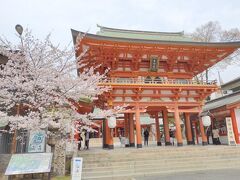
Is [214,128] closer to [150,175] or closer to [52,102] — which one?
[150,175]

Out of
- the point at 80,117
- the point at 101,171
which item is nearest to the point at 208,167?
the point at 101,171

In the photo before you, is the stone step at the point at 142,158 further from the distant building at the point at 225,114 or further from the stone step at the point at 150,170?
the distant building at the point at 225,114

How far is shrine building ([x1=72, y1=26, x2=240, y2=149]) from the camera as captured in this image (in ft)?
54.6

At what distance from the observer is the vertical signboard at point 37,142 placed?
1120 centimetres

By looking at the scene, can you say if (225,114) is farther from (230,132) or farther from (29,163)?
(29,163)

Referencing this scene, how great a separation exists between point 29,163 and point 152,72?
500 inches

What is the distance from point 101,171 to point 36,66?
557 centimetres

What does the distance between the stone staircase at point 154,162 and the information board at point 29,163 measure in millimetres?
2180

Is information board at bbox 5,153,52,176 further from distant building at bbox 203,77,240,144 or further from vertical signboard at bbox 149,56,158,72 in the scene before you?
distant building at bbox 203,77,240,144

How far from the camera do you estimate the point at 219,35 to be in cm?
2806

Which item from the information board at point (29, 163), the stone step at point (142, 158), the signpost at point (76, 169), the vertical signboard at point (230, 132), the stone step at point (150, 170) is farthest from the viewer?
the vertical signboard at point (230, 132)

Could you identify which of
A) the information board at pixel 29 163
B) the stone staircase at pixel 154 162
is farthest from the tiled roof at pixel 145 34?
the information board at pixel 29 163

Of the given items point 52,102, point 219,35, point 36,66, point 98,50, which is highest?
point 219,35

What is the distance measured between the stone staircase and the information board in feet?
7.15
